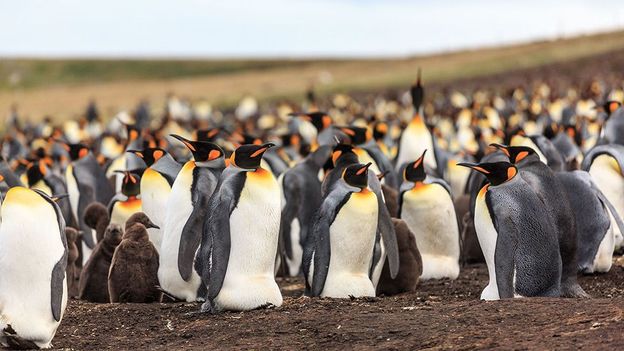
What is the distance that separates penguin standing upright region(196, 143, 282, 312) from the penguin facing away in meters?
0.60

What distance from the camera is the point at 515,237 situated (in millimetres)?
6887

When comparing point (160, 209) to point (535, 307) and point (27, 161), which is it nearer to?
point (535, 307)

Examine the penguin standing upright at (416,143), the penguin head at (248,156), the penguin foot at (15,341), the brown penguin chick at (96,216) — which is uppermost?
the penguin standing upright at (416,143)

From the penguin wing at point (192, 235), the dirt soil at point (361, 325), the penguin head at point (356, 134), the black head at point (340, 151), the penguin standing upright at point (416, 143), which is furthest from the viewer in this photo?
the penguin standing upright at point (416, 143)

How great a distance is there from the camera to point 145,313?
23.5ft

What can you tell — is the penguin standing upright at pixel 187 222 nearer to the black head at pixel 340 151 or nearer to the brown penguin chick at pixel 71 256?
the black head at pixel 340 151

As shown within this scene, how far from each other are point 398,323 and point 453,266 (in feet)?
11.0

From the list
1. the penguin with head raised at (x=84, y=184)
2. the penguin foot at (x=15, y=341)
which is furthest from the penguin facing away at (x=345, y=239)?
the penguin with head raised at (x=84, y=184)

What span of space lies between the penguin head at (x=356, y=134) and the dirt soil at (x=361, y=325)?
377 cm

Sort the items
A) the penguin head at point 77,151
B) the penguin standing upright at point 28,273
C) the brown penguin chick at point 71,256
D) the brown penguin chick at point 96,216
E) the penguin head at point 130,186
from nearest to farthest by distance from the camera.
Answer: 1. the penguin standing upright at point 28,273
2. the brown penguin chick at point 71,256
3. the penguin head at point 130,186
4. the brown penguin chick at point 96,216
5. the penguin head at point 77,151

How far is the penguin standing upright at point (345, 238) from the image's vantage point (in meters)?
7.49

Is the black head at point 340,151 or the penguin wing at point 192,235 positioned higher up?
the black head at point 340,151

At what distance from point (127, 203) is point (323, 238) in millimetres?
2421

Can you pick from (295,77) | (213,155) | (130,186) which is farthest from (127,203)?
(295,77)
